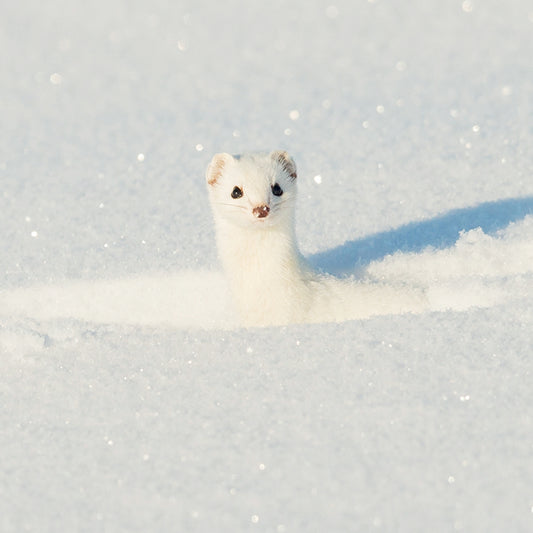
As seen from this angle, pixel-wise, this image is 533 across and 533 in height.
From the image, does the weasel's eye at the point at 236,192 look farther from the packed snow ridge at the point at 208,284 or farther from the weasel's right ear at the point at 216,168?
the packed snow ridge at the point at 208,284

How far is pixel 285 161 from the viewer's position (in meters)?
3.43

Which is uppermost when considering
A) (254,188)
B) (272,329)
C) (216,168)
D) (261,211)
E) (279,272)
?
(216,168)

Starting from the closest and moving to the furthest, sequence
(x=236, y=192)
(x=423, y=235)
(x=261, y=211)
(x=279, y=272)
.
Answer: (x=261, y=211) → (x=236, y=192) → (x=279, y=272) → (x=423, y=235)

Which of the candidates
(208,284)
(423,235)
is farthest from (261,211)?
(423,235)

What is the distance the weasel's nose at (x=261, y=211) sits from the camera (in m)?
3.21

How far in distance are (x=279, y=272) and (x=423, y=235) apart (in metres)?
1.03

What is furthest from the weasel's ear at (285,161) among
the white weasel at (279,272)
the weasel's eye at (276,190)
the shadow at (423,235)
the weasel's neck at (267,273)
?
the shadow at (423,235)

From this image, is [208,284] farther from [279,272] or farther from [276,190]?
[276,190]

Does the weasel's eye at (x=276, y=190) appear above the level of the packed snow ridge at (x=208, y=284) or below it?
above

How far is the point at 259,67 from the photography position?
7.54 metres

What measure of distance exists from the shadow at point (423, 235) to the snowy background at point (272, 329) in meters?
0.02

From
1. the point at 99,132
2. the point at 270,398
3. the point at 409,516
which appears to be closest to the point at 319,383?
the point at 270,398

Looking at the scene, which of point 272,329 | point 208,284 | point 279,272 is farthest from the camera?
point 208,284

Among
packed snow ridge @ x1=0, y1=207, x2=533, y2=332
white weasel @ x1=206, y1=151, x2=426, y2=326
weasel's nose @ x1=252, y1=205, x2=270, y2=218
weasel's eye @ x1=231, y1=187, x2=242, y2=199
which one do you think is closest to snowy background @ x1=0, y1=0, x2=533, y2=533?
packed snow ridge @ x1=0, y1=207, x2=533, y2=332
